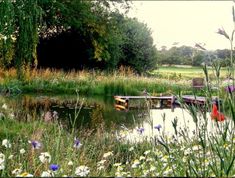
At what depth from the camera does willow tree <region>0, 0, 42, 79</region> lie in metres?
9.38

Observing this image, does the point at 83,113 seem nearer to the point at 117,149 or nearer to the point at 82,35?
the point at 117,149

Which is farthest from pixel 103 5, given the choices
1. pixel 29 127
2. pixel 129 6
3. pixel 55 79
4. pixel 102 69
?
pixel 29 127

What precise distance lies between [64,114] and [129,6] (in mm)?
18245

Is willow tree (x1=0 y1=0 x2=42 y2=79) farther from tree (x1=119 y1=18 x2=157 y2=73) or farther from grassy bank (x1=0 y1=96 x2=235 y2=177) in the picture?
tree (x1=119 y1=18 x2=157 y2=73)

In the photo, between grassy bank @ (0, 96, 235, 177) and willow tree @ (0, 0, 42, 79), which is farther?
willow tree @ (0, 0, 42, 79)

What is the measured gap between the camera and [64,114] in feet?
41.7

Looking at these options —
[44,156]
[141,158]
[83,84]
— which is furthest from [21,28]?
[83,84]

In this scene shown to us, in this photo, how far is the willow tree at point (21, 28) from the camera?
9.38 metres

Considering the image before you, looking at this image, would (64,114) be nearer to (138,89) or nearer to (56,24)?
(138,89)

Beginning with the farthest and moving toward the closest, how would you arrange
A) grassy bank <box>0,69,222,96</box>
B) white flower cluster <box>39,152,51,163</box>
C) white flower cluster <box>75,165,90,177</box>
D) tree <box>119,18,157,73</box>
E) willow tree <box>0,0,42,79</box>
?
tree <box>119,18,157,73</box> → grassy bank <box>0,69,222,96</box> → willow tree <box>0,0,42,79</box> → white flower cluster <box>39,152,51,163</box> → white flower cluster <box>75,165,90,177</box>

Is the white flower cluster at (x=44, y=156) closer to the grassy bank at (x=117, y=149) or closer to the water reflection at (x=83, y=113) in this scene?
the grassy bank at (x=117, y=149)

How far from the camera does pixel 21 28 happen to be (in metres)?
10.0

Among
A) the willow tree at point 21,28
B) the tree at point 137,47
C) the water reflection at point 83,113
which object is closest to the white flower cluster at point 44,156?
the willow tree at point 21,28

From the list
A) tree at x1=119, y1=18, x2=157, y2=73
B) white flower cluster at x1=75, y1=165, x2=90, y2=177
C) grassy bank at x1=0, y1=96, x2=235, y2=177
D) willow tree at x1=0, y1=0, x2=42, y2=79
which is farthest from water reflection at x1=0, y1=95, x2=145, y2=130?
tree at x1=119, y1=18, x2=157, y2=73
